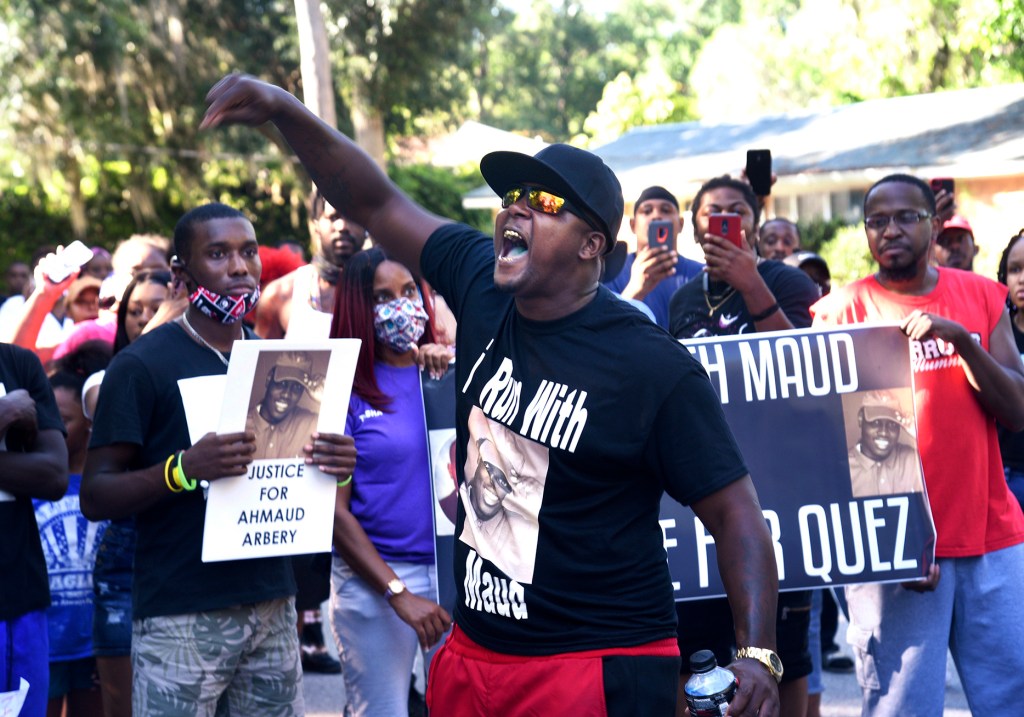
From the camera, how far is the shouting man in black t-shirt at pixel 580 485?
326 cm

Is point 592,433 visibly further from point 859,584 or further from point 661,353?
point 859,584

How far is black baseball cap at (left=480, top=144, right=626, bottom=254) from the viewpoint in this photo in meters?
3.43

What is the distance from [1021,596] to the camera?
5043 millimetres

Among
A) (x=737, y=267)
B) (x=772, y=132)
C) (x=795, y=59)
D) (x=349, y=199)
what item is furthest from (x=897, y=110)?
(x=795, y=59)

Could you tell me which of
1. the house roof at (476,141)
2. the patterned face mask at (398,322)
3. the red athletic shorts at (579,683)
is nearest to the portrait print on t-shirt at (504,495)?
the red athletic shorts at (579,683)

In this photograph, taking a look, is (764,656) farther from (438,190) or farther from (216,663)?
(438,190)

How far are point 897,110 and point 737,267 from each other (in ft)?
79.5

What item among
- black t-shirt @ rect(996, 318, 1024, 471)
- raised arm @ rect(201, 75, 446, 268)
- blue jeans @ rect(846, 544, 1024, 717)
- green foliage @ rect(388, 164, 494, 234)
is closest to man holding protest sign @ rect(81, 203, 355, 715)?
raised arm @ rect(201, 75, 446, 268)

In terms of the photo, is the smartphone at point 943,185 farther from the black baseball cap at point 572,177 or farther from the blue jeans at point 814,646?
the black baseball cap at point 572,177

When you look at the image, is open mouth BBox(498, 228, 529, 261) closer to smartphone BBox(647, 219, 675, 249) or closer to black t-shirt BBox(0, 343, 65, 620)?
black t-shirt BBox(0, 343, 65, 620)

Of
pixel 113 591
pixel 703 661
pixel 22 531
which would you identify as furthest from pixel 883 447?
pixel 22 531

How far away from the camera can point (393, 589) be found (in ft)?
15.9

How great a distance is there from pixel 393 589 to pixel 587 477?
68.1 inches

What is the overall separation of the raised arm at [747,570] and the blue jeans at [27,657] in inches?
96.1
